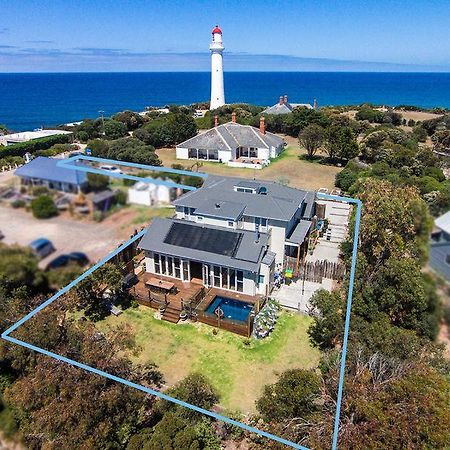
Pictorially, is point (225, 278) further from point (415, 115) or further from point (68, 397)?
point (415, 115)

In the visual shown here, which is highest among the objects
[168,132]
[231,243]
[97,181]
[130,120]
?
[97,181]

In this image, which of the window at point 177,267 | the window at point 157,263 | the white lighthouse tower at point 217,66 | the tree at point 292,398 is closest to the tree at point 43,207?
the tree at point 292,398

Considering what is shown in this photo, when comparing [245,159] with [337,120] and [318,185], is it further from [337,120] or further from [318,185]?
[337,120]

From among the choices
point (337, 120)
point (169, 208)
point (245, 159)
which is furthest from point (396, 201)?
point (337, 120)

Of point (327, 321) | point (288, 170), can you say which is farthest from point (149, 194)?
point (288, 170)

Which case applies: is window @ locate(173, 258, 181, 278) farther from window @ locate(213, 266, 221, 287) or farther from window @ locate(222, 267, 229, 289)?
window @ locate(222, 267, 229, 289)

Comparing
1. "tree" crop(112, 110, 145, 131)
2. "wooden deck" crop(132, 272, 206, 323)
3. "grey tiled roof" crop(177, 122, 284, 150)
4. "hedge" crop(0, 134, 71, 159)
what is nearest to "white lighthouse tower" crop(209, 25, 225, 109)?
"tree" crop(112, 110, 145, 131)
